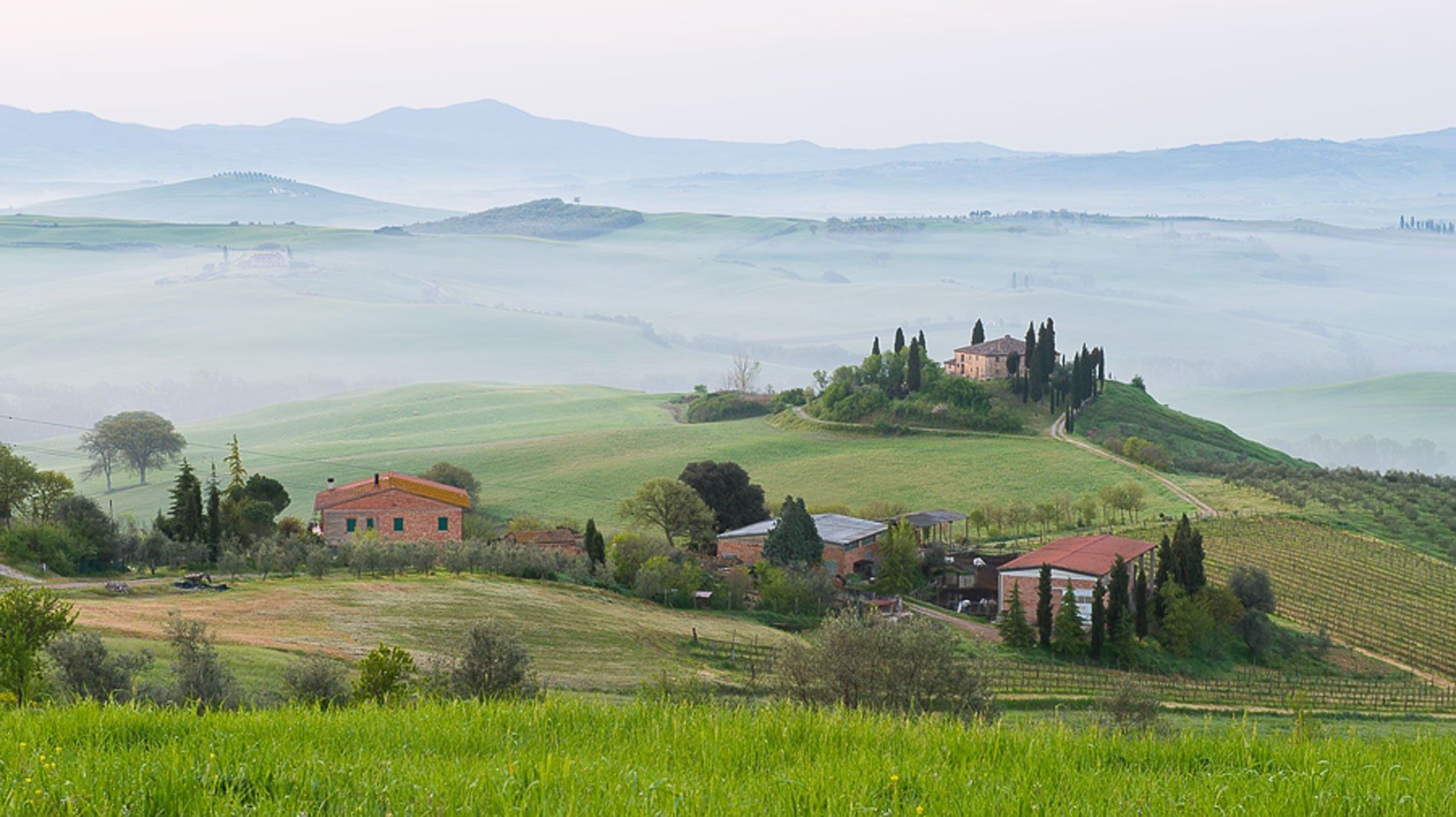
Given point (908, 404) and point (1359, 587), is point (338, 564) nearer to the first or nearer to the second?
point (1359, 587)

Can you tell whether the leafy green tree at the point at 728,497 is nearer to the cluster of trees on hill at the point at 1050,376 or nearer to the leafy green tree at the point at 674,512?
the leafy green tree at the point at 674,512

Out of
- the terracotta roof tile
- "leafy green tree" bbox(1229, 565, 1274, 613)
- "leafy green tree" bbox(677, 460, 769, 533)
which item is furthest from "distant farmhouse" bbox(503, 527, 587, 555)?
"leafy green tree" bbox(1229, 565, 1274, 613)

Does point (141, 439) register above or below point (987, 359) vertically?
below

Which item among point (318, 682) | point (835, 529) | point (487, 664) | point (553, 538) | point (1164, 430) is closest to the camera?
point (318, 682)

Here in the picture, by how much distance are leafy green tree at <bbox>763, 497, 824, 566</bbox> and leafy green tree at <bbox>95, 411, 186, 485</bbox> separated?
2986 inches

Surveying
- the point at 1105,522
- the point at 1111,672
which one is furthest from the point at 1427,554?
the point at 1111,672

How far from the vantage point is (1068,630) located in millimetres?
47188

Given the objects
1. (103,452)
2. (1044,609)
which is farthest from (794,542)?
(103,452)

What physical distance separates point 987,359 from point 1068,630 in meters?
72.8

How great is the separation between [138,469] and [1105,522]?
87803mm

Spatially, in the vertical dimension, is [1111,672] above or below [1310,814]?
below

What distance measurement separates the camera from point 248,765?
557cm

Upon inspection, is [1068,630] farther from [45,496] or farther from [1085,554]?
[45,496]

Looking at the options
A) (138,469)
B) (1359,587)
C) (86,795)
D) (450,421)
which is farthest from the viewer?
(450,421)
